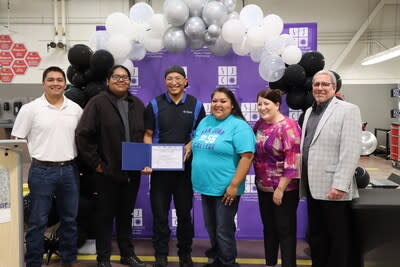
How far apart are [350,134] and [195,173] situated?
116 centimetres

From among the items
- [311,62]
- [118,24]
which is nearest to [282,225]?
[311,62]

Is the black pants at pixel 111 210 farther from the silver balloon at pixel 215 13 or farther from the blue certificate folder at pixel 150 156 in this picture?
the silver balloon at pixel 215 13

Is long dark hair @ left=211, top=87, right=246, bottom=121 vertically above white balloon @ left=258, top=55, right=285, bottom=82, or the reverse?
white balloon @ left=258, top=55, right=285, bottom=82

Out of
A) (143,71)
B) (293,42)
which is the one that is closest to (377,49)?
(293,42)

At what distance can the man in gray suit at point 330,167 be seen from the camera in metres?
2.20

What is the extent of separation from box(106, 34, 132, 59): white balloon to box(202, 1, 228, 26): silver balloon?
807mm

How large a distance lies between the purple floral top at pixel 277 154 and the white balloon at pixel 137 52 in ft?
5.22

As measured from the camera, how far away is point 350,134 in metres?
2.19

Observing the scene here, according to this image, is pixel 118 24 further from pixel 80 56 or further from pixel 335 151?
pixel 335 151

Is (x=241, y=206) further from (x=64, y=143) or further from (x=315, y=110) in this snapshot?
(x=64, y=143)

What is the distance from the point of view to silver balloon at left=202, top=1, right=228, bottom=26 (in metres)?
3.04

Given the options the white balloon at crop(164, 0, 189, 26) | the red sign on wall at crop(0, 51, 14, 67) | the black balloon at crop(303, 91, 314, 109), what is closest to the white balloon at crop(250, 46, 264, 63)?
the black balloon at crop(303, 91, 314, 109)

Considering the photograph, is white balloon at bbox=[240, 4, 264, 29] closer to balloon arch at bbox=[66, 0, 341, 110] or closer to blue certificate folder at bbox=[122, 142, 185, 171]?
balloon arch at bbox=[66, 0, 341, 110]

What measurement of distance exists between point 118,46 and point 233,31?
1.11m
